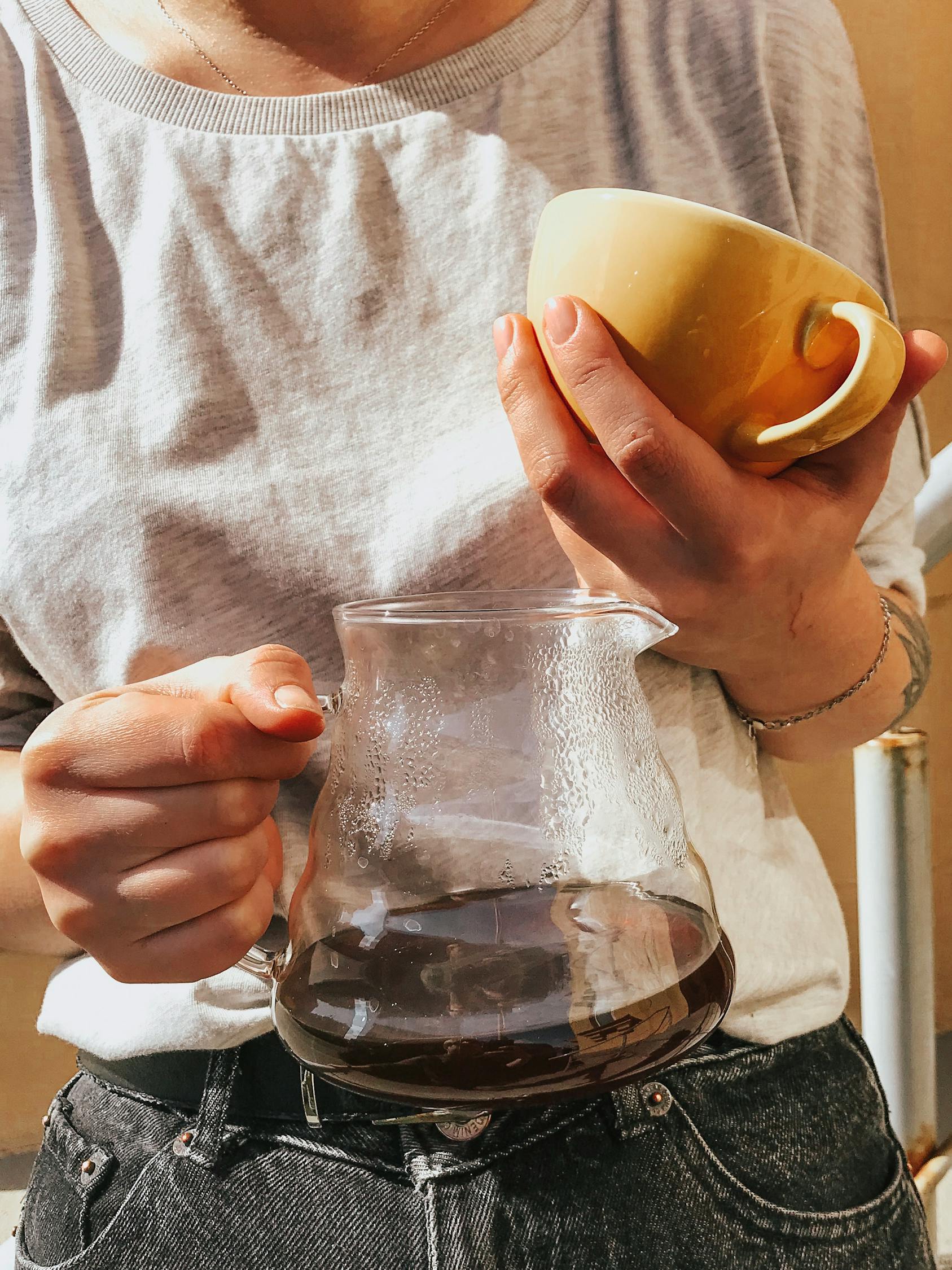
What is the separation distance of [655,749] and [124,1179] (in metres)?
0.35

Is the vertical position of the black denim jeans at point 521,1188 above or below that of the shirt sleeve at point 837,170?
below

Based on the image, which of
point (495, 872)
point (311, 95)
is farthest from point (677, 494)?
point (311, 95)

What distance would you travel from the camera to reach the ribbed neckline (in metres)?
0.56

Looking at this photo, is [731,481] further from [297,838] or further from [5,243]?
[5,243]

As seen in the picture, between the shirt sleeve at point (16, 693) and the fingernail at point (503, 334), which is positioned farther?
the shirt sleeve at point (16, 693)

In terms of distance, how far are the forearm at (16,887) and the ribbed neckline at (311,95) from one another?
35 cm

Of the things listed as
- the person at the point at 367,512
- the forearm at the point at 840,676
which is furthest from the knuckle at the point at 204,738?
the forearm at the point at 840,676

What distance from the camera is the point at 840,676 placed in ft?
1.65

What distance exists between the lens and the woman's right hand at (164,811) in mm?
354

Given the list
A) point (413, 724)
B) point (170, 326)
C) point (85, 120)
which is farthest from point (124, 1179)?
point (85, 120)

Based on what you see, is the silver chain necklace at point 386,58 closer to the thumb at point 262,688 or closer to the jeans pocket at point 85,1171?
the thumb at point 262,688

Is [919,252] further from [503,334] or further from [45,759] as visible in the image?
[45,759]

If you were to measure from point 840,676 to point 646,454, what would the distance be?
208mm

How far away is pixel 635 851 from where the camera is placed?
0.36 metres
